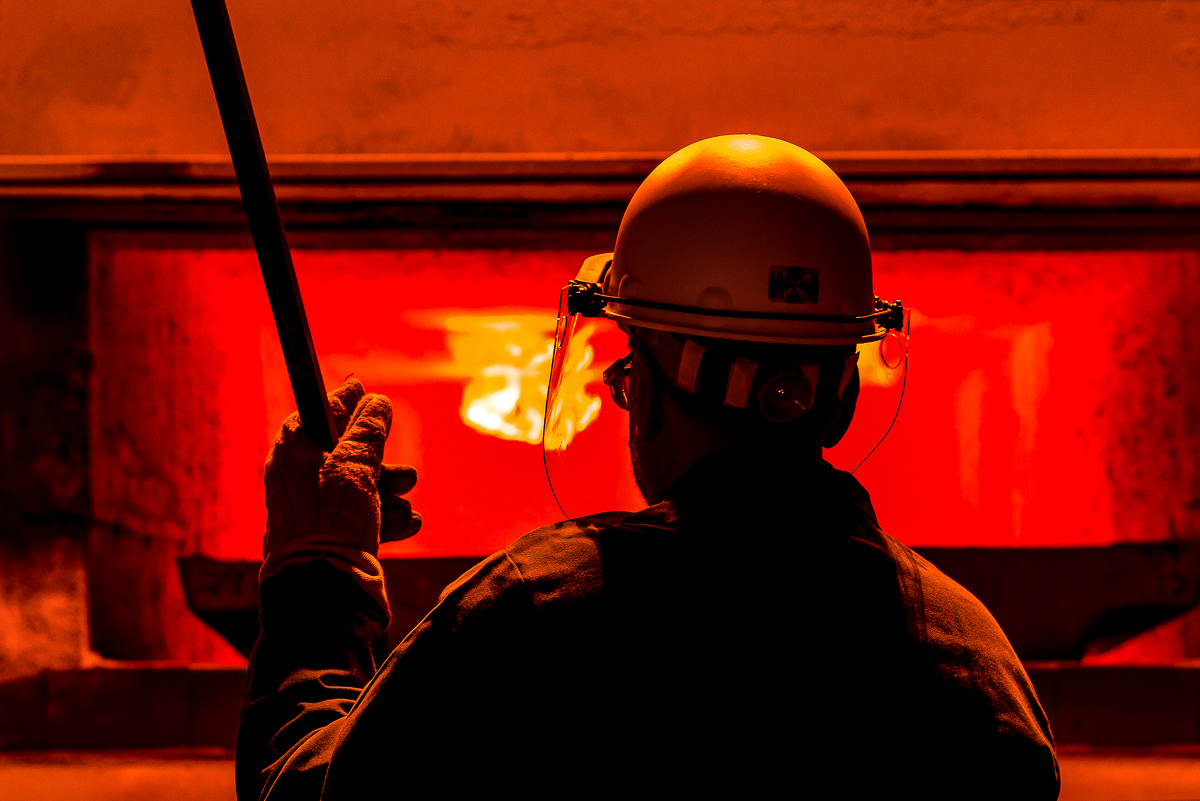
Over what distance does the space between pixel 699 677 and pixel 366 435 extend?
52 centimetres

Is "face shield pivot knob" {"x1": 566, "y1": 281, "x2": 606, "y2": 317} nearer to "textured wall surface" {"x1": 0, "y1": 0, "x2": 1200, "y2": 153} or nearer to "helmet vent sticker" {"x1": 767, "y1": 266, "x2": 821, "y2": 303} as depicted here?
"helmet vent sticker" {"x1": 767, "y1": 266, "x2": 821, "y2": 303}

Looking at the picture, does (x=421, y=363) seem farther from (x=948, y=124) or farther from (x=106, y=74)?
(x=948, y=124)

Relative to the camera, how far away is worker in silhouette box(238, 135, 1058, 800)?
2.19 feet

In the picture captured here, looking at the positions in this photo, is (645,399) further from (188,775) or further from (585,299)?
(188,775)

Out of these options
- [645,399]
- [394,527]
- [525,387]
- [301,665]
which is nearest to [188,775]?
[525,387]

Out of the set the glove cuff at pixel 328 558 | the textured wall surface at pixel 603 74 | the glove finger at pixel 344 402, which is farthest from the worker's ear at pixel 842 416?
the textured wall surface at pixel 603 74

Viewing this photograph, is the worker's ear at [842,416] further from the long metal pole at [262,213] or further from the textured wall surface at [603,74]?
the textured wall surface at [603,74]

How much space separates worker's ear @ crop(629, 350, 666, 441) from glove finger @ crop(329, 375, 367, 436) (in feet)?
1.36

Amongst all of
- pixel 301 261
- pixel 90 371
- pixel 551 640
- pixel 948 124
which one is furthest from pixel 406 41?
pixel 551 640

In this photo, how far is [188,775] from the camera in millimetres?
2158

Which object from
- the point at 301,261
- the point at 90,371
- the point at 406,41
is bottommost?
the point at 90,371

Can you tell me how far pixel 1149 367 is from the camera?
257 cm

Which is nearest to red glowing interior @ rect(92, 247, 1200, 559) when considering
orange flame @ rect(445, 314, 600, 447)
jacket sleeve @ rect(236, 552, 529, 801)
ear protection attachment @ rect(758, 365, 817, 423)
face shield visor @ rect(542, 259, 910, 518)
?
orange flame @ rect(445, 314, 600, 447)

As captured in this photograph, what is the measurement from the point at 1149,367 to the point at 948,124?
3.16 ft
